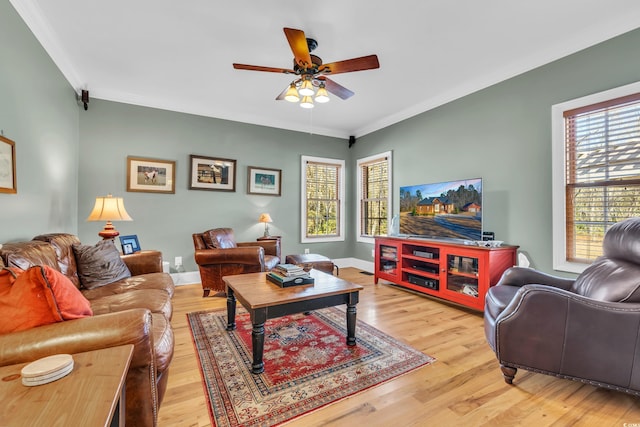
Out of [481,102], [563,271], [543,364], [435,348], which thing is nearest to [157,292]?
[435,348]

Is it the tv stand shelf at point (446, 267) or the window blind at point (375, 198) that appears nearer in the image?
the tv stand shelf at point (446, 267)

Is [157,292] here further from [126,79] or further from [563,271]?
[563,271]

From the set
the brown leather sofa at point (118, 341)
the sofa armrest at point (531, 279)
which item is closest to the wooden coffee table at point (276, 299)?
the brown leather sofa at point (118, 341)

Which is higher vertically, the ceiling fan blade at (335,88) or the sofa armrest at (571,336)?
the ceiling fan blade at (335,88)

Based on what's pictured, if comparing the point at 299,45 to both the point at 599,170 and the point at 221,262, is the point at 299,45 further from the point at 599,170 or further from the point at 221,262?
the point at 599,170

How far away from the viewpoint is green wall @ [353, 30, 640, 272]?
248cm

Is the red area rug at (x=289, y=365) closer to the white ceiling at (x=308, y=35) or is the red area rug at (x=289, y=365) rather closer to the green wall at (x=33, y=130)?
the green wall at (x=33, y=130)

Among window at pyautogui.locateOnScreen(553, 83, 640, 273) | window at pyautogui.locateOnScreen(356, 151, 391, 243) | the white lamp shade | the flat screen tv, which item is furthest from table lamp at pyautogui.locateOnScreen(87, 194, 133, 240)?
window at pyautogui.locateOnScreen(553, 83, 640, 273)

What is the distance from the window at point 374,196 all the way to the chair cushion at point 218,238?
2452 mm

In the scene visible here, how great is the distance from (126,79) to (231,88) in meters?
1.21

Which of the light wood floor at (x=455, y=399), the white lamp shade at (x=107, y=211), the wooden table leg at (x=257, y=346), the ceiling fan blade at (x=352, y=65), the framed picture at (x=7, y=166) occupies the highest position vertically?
the ceiling fan blade at (x=352, y=65)

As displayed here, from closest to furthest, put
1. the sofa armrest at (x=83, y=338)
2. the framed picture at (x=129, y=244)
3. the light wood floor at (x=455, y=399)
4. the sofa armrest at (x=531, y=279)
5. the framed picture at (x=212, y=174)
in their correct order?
the sofa armrest at (x=83, y=338) < the light wood floor at (x=455, y=399) < the sofa armrest at (x=531, y=279) < the framed picture at (x=129, y=244) < the framed picture at (x=212, y=174)

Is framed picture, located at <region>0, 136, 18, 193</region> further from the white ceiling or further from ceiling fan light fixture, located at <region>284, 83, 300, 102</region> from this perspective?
ceiling fan light fixture, located at <region>284, 83, 300, 102</region>

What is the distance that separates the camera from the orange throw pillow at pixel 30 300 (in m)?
1.07
